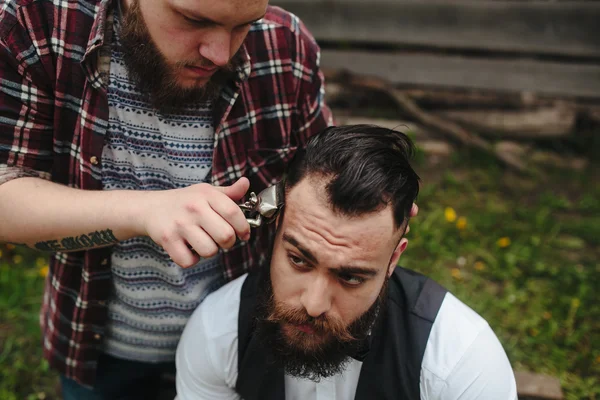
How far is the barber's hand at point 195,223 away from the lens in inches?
57.7

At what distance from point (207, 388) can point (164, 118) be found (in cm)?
100

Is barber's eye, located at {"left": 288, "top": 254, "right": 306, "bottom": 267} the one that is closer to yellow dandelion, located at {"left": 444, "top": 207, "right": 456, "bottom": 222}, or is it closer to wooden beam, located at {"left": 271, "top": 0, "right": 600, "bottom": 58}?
yellow dandelion, located at {"left": 444, "top": 207, "right": 456, "bottom": 222}

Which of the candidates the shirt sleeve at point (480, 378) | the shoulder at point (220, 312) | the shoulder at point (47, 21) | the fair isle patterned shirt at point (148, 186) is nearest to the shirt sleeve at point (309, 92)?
the fair isle patterned shirt at point (148, 186)

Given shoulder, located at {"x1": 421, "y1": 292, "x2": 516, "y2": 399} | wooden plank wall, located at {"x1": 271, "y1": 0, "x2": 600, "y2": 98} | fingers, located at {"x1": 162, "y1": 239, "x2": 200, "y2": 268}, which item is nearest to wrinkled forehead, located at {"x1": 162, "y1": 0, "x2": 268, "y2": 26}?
fingers, located at {"x1": 162, "y1": 239, "x2": 200, "y2": 268}

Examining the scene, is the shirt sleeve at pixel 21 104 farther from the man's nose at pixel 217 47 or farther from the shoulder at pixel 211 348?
the shoulder at pixel 211 348

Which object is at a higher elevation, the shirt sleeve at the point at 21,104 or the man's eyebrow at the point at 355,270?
the shirt sleeve at the point at 21,104

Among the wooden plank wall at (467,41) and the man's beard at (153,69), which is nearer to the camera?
the man's beard at (153,69)

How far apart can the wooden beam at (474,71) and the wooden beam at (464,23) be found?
0.10m

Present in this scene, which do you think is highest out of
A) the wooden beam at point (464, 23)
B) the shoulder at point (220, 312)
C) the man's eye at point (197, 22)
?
the man's eye at point (197, 22)

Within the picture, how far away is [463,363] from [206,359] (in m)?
0.90

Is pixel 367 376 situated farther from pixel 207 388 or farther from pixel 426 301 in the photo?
pixel 207 388

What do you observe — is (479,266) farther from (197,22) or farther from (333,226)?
(197,22)

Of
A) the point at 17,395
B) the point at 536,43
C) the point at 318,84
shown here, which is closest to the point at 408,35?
the point at 536,43

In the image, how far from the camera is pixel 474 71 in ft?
15.2
